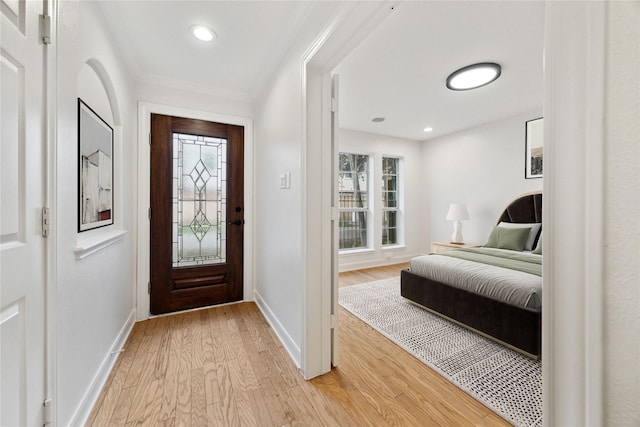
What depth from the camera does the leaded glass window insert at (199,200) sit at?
2.66 meters

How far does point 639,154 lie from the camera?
0.39 meters

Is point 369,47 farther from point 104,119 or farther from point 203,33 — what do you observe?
point 104,119

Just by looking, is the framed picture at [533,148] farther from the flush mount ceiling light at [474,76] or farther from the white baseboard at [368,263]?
the white baseboard at [368,263]

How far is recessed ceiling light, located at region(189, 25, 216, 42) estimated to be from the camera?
6.12 ft

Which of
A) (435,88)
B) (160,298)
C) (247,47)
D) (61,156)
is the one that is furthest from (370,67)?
(160,298)

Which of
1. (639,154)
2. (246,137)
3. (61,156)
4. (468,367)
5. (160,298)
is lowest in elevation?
(468,367)

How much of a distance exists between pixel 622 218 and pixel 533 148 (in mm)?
4177

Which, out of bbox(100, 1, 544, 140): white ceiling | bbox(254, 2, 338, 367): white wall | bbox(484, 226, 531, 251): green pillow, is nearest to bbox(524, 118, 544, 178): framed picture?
bbox(100, 1, 544, 140): white ceiling

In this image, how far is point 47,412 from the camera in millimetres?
1029

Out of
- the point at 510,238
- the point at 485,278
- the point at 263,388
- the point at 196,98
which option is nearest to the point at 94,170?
the point at 196,98

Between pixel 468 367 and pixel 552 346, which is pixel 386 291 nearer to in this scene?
pixel 468 367

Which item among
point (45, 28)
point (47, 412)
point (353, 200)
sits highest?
point (45, 28)

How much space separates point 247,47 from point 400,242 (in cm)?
426

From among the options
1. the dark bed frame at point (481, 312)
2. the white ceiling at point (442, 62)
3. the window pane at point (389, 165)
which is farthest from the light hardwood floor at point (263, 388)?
the window pane at point (389, 165)
